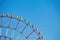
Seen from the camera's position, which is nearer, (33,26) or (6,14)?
(6,14)

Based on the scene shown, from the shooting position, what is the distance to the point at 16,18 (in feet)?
40.7

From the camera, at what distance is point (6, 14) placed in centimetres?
1209

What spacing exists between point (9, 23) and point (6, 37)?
3.30ft

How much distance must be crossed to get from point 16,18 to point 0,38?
5.40 feet

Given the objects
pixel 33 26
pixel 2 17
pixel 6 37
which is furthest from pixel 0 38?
pixel 33 26

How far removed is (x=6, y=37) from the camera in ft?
41.5

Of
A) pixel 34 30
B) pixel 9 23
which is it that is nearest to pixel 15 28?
pixel 9 23

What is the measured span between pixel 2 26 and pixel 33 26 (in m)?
2.11

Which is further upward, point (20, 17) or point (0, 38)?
point (20, 17)

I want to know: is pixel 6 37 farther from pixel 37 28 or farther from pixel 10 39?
pixel 37 28

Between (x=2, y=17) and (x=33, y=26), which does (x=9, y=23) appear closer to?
(x=2, y=17)

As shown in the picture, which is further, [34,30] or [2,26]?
[34,30]

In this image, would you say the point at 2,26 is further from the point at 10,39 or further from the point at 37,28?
the point at 37,28

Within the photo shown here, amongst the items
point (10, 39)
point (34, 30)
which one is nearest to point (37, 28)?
point (34, 30)
